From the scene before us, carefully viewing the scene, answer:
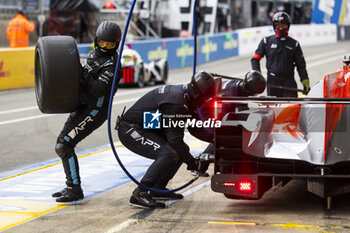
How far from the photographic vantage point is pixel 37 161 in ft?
32.3

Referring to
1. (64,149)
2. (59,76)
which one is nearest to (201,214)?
(64,149)

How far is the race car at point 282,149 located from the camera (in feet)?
21.1

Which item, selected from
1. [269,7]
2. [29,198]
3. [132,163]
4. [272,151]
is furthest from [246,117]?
[269,7]

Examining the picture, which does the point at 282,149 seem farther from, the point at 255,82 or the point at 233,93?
the point at 233,93

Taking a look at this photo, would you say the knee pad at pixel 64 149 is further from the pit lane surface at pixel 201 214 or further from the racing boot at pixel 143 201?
the racing boot at pixel 143 201

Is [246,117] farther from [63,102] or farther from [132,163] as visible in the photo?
[132,163]

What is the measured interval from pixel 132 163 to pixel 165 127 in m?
2.75

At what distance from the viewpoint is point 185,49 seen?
90.3ft

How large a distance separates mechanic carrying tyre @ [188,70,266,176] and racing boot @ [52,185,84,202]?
1276mm

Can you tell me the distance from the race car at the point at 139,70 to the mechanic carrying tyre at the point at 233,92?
36.7ft

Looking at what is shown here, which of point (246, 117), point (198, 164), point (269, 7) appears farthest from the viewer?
point (269, 7)

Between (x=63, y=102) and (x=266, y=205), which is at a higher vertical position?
(x=63, y=102)

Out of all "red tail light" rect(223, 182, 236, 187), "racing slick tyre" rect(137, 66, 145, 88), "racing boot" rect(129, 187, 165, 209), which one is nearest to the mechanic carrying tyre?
"red tail light" rect(223, 182, 236, 187)

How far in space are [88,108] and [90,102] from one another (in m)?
0.07
